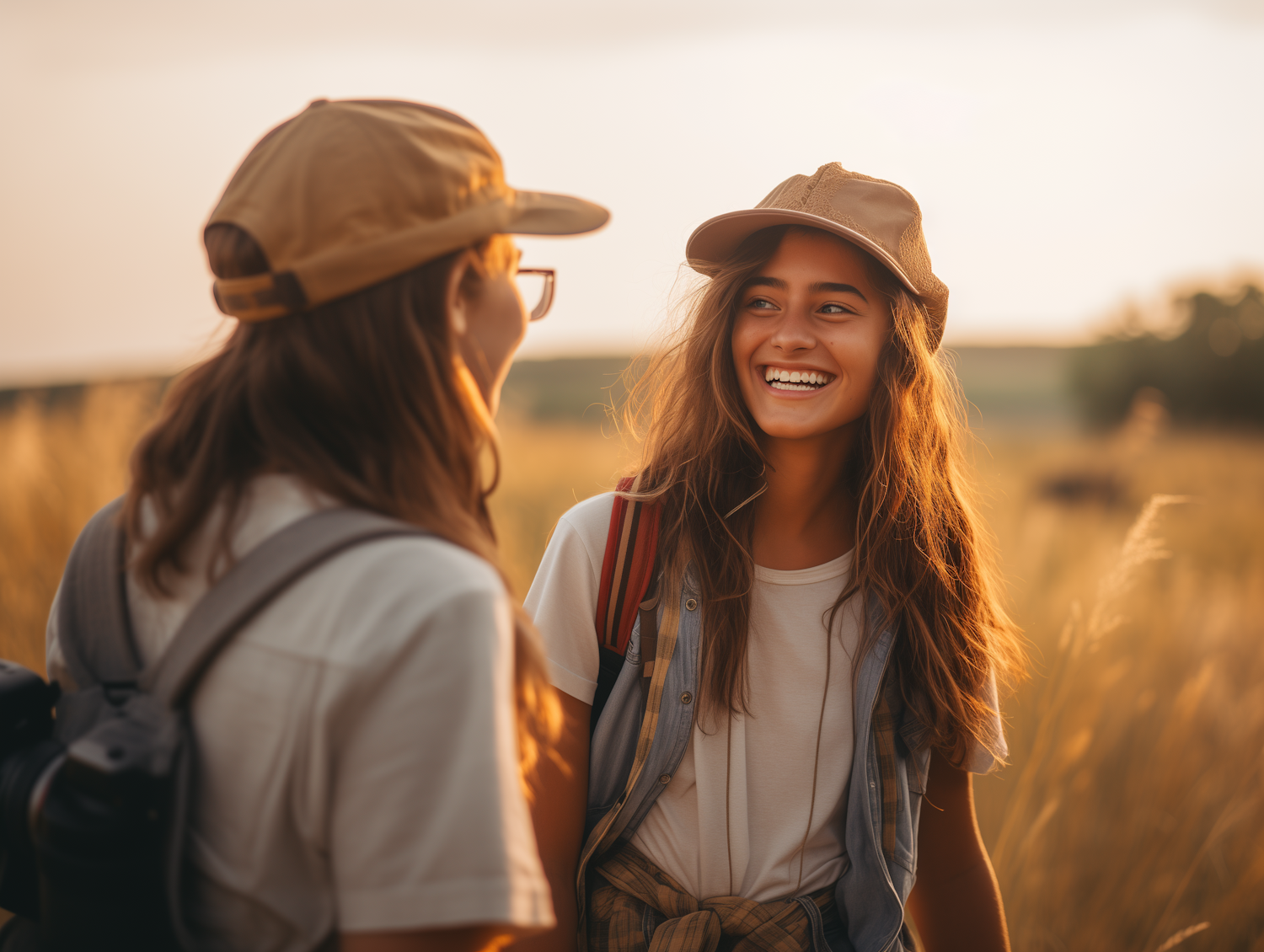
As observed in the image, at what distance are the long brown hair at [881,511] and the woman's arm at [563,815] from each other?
0.30 m

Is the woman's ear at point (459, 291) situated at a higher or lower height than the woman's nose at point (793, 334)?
higher

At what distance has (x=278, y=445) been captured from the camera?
0.95m

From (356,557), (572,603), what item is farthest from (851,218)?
(356,557)

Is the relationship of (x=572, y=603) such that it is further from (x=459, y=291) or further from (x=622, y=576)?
(x=459, y=291)

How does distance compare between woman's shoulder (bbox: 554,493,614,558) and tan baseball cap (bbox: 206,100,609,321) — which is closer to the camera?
tan baseball cap (bbox: 206,100,609,321)

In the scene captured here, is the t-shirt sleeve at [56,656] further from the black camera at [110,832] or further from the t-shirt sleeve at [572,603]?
the t-shirt sleeve at [572,603]

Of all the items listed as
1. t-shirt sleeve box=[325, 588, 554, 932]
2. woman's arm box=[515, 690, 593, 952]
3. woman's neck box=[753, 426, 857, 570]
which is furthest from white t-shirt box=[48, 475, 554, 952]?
woman's neck box=[753, 426, 857, 570]

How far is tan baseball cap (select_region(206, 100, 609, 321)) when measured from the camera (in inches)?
37.6

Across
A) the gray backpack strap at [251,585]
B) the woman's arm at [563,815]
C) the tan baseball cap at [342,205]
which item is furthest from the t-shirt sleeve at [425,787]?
the woman's arm at [563,815]

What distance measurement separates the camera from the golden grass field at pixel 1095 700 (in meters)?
2.67

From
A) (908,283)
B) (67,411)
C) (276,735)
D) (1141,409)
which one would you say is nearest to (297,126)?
(276,735)

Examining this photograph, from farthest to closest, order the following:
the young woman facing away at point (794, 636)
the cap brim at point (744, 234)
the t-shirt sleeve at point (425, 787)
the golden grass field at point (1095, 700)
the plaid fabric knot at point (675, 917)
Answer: the golden grass field at point (1095, 700) < the cap brim at point (744, 234) < the young woman facing away at point (794, 636) < the plaid fabric knot at point (675, 917) < the t-shirt sleeve at point (425, 787)

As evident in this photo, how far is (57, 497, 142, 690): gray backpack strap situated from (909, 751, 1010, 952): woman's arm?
5.73 feet

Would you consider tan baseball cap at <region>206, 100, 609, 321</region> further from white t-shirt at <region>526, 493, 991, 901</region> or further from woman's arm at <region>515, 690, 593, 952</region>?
A: woman's arm at <region>515, 690, 593, 952</region>
